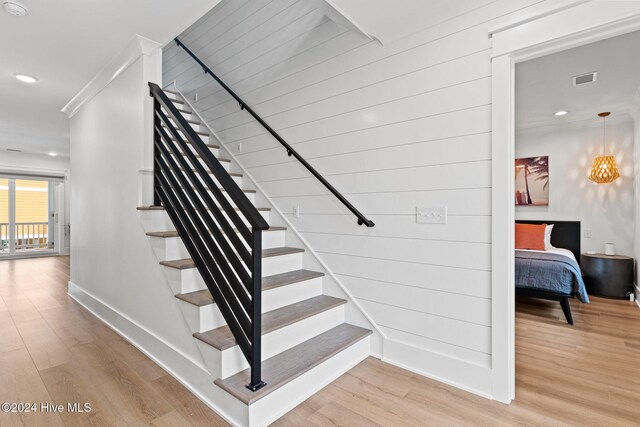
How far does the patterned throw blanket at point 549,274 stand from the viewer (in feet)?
10.5

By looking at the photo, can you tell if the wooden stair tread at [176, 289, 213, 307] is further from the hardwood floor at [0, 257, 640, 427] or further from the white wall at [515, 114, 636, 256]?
the white wall at [515, 114, 636, 256]

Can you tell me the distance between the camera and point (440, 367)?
204cm

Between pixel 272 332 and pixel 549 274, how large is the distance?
295 centimetres

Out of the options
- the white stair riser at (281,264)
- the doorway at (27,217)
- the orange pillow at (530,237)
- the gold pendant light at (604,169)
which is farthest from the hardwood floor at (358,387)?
the doorway at (27,217)

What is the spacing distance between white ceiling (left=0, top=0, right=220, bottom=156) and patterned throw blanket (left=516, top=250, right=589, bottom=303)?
3.75 metres

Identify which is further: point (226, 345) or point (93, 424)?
point (226, 345)

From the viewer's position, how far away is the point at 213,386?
175 centimetres

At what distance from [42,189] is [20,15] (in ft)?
25.5

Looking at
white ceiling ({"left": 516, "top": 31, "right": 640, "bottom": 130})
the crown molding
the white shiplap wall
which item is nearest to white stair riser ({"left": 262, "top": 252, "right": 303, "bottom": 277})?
the white shiplap wall

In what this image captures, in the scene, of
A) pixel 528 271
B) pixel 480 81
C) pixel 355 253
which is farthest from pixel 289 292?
pixel 528 271

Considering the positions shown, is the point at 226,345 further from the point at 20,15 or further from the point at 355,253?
the point at 20,15

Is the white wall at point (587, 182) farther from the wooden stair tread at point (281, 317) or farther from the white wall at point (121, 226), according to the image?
the white wall at point (121, 226)

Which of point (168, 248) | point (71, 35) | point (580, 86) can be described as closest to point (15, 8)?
point (71, 35)

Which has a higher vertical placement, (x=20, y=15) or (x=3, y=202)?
(x=20, y=15)
